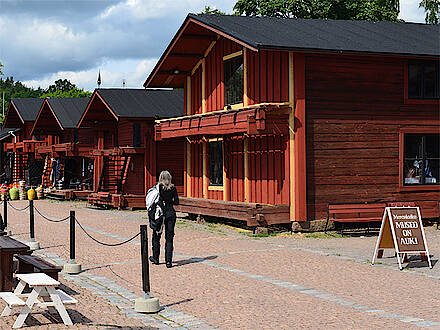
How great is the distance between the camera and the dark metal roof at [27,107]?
48188 millimetres

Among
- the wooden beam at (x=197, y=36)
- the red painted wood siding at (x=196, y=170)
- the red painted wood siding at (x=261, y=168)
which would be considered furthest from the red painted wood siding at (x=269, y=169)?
the wooden beam at (x=197, y=36)

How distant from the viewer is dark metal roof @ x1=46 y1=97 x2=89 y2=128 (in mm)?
38684

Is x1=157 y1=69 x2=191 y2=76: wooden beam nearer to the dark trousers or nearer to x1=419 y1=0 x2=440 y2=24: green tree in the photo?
the dark trousers

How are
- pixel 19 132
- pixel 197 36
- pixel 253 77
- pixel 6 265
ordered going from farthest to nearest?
pixel 19 132
pixel 197 36
pixel 253 77
pixel 6 265

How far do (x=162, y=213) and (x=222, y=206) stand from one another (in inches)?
284

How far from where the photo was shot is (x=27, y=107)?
49.5 m

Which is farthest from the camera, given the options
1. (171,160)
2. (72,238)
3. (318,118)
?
(171,160)

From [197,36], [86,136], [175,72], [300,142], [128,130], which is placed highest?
[197,36]

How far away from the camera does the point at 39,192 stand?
40188mm

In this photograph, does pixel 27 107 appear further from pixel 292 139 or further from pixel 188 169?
pixel 292 139

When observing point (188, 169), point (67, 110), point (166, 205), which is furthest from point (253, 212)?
point (67, 110)

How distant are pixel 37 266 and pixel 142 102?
21496 millimetres

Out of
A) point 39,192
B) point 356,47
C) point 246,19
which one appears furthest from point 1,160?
point 356,47

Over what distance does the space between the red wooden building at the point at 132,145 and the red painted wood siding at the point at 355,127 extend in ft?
33.8
